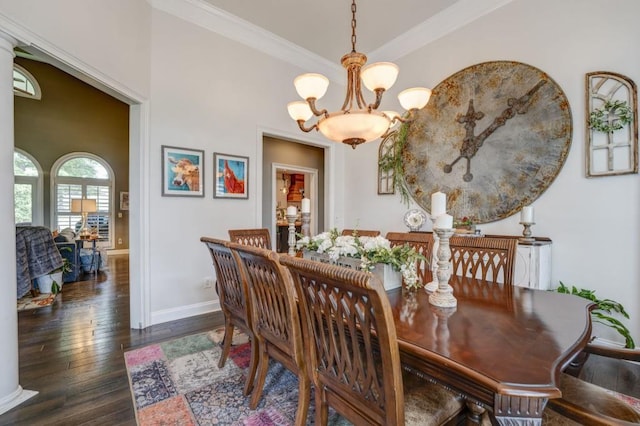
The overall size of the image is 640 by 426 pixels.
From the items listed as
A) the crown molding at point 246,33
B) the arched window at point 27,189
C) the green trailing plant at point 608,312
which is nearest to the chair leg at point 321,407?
the green trailing plant at point 608,312

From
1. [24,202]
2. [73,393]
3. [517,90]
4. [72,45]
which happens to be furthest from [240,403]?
[24,202]

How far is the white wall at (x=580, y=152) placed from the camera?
7.81 ft

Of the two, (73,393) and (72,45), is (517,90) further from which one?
(73,393)

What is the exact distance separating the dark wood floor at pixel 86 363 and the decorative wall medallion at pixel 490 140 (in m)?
1.63

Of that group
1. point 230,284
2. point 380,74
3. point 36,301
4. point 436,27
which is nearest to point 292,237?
point 230,284

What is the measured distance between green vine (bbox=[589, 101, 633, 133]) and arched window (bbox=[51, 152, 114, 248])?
9471mm

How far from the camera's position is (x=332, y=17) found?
3506 mm

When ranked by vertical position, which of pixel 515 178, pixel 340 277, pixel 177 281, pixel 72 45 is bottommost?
pixel 177 281

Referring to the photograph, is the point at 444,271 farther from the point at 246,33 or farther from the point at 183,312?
the point at 246,33

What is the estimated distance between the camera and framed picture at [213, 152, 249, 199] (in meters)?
3.52

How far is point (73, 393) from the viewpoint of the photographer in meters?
1.87

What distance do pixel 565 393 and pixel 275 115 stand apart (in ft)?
12.8

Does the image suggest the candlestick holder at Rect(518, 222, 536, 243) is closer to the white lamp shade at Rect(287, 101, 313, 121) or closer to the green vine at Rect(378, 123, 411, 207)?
the green vine at Rect(378, 123, 411, 207)

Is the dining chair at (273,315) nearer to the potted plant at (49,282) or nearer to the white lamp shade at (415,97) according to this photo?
the white lamp shade at (415,97)
